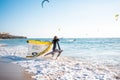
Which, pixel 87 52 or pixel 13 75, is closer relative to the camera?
pixel 13 75

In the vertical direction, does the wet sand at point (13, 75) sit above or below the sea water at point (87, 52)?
above

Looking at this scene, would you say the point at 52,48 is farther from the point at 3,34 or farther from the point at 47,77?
the point at 3,34

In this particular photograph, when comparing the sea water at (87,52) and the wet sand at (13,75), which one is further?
the sea water at (87,52)

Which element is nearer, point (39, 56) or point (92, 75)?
→ point (92, 75)

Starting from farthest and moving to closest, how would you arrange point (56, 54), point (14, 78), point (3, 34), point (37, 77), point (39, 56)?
point (3, 34) → point (56, 54) → point (39, 56) → point (37, 77) → point (14, 78)

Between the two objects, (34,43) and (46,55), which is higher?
(34,43)


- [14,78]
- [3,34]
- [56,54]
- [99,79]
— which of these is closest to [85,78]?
[99,79]

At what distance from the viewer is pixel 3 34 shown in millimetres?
142750

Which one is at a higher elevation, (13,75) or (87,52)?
(13,75)

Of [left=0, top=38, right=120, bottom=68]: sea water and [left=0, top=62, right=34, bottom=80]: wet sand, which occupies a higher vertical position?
[left=0, top=62, right=34, bottom=80]: wet sand

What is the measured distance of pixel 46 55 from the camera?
15242 mm

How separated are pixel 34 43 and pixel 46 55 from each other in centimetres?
138

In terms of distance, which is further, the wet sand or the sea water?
the sea water

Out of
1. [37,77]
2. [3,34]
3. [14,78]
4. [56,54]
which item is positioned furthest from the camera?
[3,34]
